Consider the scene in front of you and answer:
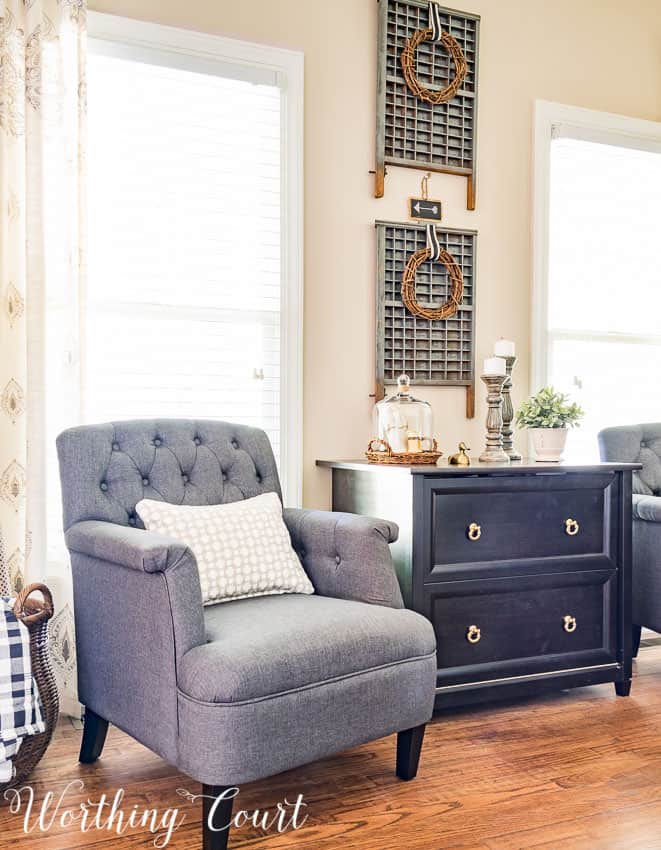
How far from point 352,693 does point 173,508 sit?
70 centimetres

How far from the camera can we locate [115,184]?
2.87 metres

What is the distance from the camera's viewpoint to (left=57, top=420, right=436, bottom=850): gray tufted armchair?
6.05ft

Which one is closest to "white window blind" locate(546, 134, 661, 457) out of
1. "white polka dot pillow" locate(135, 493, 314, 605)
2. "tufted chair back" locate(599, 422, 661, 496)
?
"tufted chair back" locate(599, 422, 661, 496)

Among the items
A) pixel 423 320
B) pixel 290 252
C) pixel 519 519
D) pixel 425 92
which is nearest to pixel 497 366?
pixel 423 320

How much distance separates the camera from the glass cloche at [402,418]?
3.04 meters

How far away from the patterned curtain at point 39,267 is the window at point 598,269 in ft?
5.95

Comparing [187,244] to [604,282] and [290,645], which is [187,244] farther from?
[604,282]

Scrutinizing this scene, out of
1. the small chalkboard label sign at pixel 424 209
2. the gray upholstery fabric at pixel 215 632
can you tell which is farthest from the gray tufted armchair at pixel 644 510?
the gray upholstery fabric at pixel 215 632

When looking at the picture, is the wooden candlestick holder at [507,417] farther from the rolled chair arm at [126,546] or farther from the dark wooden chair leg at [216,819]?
the dark wooden chair leg at [216,819]

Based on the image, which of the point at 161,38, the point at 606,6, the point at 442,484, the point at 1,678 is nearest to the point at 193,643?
the point at 1,678

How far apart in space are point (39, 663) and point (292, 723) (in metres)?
0.77

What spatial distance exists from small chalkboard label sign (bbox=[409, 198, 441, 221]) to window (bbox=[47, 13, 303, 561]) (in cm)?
47

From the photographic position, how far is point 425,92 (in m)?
3.32

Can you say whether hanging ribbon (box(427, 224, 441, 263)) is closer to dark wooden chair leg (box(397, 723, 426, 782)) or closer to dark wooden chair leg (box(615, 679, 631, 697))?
dark wooden chair leg (box(615, 679, 631, 697))
